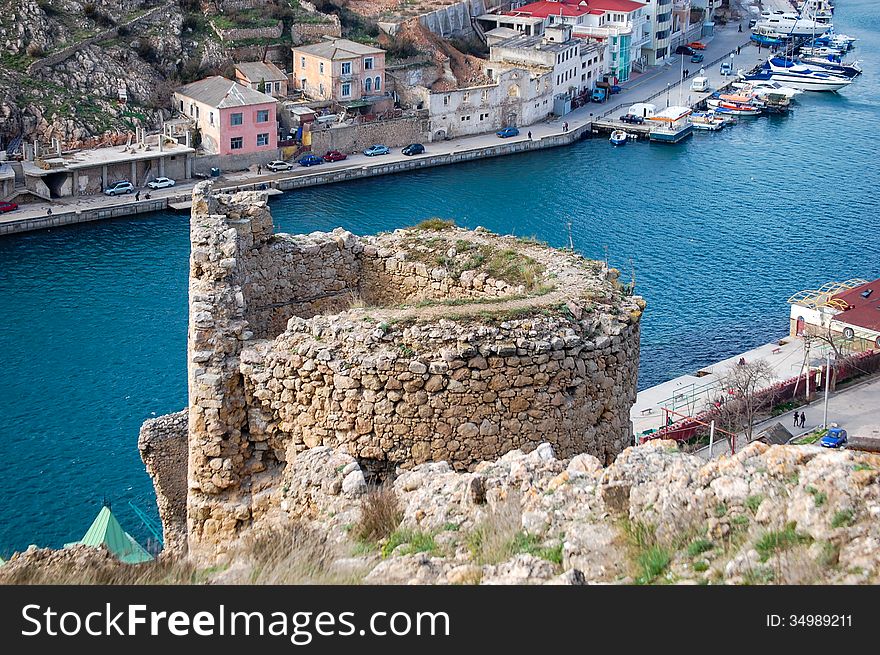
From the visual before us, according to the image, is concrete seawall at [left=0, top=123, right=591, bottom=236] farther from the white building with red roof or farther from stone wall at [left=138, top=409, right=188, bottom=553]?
stone wall at [left=138, top=409, right=188, bottom=553]

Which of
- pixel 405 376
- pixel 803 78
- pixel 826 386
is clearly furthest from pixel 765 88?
pixel 405 376

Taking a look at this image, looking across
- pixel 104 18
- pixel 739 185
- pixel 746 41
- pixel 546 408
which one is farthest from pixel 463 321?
pixel 746 41

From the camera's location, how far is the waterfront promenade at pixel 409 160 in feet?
164

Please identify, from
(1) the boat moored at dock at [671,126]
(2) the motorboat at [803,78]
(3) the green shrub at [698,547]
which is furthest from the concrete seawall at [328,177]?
(3) the green shrub at [698,547]

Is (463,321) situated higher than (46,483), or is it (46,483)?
(463,321)

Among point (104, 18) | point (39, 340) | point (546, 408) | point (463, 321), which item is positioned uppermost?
point (463, 321)

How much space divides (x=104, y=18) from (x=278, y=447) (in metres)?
55.6

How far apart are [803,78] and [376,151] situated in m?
31.1

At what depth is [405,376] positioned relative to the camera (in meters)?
9.88

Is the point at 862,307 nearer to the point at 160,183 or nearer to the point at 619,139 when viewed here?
the point at 619,139

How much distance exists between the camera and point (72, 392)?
110ft

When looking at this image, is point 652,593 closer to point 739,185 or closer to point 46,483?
point 46,483

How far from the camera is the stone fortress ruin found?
32.6 feet

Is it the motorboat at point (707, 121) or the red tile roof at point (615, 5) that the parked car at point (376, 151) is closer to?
the motorboat at point (707, 121)
